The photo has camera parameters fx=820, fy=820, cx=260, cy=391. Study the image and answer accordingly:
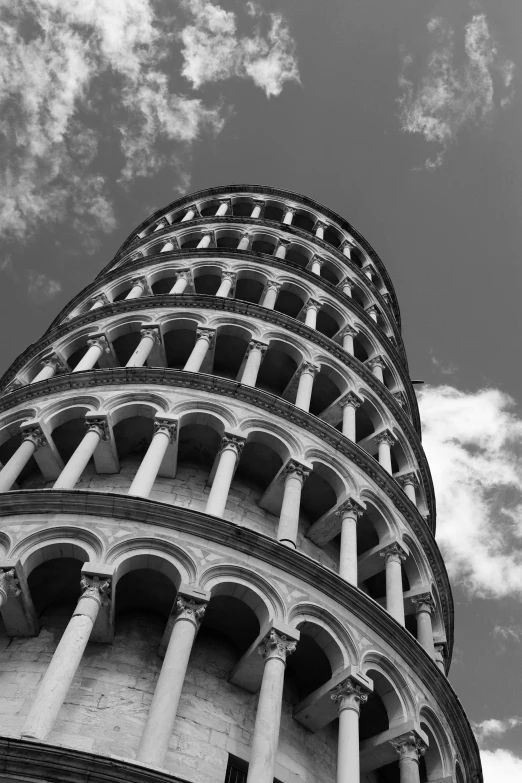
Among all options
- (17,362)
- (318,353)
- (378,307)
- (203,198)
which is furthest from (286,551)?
(203,198)

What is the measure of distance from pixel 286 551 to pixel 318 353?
31.6 ft

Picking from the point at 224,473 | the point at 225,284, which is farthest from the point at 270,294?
the point at 224,473

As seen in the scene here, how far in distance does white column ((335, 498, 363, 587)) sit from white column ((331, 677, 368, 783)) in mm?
2138

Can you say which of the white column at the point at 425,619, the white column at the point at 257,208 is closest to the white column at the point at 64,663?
the white column at the point at 425,619

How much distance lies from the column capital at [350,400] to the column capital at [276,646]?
9948 millimetres

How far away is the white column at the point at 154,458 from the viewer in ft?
48.4

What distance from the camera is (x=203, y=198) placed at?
1417 inches

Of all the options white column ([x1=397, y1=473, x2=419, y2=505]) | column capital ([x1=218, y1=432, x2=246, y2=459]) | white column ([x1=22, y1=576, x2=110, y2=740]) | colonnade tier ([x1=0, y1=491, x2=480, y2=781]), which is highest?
white column ([x1=397, y1=473, x2=419, y2=505])

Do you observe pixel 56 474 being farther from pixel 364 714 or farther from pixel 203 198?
pixel 203 198

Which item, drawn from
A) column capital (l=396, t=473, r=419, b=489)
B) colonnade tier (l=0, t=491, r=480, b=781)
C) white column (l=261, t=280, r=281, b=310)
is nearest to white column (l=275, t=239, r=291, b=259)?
white column (l=261, t=280, r=281, b=310)

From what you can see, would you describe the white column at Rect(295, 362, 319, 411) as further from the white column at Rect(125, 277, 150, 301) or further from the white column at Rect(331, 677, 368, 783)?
the white column at Rect(331, 677, 368, 783)

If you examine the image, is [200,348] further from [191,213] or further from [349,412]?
[191,213]

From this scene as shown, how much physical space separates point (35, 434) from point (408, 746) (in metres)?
9.50

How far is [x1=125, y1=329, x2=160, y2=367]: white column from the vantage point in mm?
19953
